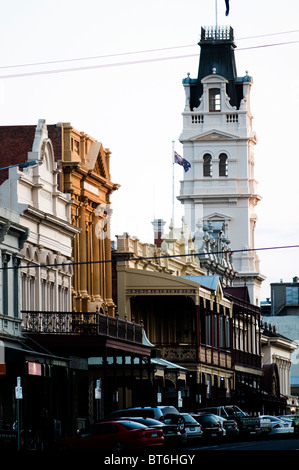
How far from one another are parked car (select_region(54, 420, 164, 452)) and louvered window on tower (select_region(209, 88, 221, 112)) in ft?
366

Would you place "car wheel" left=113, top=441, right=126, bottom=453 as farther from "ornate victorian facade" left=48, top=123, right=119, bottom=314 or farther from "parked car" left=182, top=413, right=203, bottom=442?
"ornate victorian facade" left=48, top=123, right=119, bottom=314

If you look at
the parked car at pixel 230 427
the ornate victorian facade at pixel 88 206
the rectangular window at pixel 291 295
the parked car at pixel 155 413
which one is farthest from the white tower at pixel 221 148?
the parked car at pixel 155 413

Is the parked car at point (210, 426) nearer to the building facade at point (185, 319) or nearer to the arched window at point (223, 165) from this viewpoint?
the building facade at point (185, 319)

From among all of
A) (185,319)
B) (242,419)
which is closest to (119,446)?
(242,419)

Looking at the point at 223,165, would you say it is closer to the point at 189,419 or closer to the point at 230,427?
the point at 230,427

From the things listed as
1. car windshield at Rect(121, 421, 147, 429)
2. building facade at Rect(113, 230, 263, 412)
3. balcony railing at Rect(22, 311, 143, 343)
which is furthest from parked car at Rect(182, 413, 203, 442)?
building facade at Rect(113, 230, 263, 412)

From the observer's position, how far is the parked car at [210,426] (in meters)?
53.3

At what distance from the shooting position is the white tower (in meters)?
144

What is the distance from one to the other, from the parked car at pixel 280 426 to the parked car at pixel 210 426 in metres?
7.15

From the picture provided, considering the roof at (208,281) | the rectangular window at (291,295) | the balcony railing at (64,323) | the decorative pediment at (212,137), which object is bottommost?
the balcony railing at (64,323)

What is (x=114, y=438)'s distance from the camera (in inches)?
1554

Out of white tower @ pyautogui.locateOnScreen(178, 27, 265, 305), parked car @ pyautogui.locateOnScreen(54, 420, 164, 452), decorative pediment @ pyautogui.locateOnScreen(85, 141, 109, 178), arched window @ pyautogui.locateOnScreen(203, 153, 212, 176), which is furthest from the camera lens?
arched window @ pyautogui.locateOnScreen(203, 153, 212, 176)

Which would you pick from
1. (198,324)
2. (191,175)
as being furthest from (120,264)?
(191,175)
